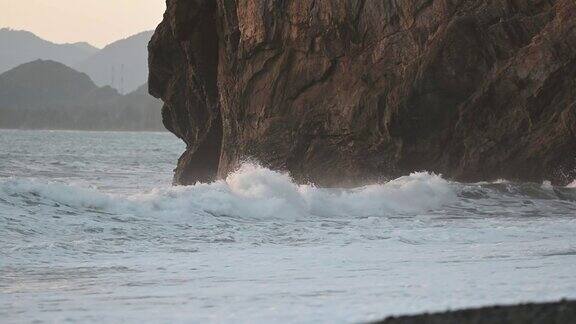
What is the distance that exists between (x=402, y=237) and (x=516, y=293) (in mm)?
5066

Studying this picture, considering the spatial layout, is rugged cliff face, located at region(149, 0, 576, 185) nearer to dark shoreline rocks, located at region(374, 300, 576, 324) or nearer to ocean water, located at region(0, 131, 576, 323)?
ocean water, located at region(0, 131, 576, 323)

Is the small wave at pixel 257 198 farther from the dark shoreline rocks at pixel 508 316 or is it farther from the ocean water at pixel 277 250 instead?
the dark shoreline rocks at pixel 508 316

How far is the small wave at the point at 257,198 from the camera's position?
16.8m

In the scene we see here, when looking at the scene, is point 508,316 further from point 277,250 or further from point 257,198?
point 257,198

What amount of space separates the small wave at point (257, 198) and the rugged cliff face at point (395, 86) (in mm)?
1649

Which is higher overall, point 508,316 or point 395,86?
point 395,86

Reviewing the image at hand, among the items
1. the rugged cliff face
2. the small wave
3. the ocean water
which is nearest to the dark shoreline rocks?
the ocean water

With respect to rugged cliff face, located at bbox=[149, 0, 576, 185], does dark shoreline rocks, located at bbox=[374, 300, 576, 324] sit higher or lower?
lower

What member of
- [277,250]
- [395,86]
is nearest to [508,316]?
[277,250]

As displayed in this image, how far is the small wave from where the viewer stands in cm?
1684

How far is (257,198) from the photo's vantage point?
1850cm

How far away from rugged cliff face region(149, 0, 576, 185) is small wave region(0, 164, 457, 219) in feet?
5.41

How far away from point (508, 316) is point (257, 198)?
11.2 m

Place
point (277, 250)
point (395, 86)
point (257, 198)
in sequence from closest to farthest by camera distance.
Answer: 1. point (277, 250)
2. point (257, 198)
3. point (395, 86)
